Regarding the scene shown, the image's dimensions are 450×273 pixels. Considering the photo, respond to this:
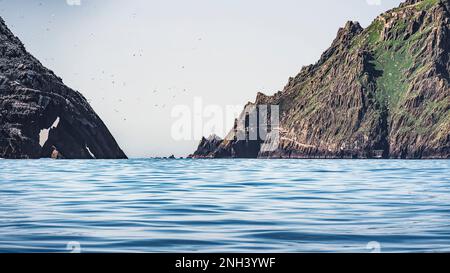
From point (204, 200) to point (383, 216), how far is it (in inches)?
422

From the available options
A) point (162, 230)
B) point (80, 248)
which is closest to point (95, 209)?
point (162, 230)

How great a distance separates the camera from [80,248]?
16719mm

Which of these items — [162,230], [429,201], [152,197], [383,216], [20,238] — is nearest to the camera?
[20,238]

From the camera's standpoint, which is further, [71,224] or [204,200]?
[204,200]

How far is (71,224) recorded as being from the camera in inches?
912

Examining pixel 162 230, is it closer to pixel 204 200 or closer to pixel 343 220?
pixel 343 220

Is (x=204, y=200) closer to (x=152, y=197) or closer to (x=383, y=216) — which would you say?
(x=152, y=197)
